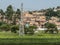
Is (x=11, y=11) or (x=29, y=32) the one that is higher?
(x=11, y=11)

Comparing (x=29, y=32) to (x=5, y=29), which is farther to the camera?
(x=5, y=29)

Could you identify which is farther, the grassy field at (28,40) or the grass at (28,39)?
the grass at (28,39)

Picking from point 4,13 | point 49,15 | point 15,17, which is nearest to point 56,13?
point 49,15

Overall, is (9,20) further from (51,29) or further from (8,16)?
(51,29)

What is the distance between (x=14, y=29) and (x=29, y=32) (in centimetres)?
298

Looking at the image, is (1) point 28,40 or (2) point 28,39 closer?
(1) point 28,40

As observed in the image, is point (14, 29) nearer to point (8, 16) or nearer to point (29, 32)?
point (29, 32)

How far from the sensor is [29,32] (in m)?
46.2

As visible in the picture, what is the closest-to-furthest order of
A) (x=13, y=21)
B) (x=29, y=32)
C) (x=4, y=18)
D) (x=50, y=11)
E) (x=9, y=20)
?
(x=29, y=32)
(x=13, y=21)
(x=9, y=20)
(x=4, y=18)
(x=50, y=11)

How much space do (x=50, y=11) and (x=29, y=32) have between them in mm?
49159

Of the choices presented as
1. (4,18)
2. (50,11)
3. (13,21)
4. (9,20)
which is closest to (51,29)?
(13,21)

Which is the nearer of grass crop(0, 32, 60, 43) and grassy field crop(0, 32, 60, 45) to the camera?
grassy field crop(0, 32, 60, 45)

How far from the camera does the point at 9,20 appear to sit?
70062 millimetres

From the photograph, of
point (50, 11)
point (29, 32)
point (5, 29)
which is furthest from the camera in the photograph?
point (50, 11)
